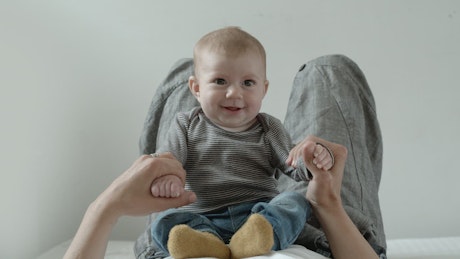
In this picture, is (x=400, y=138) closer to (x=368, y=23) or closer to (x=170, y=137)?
(x=368, y=23)

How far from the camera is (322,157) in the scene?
1035 millimetres

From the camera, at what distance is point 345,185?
1.36 metres

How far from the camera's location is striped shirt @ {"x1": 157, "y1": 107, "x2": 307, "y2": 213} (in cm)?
114

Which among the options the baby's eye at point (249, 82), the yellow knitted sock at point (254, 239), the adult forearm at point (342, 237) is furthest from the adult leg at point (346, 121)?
the yellow knitted sock at point (254, 239)

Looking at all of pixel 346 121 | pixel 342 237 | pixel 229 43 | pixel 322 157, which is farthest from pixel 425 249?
pixel 229 43

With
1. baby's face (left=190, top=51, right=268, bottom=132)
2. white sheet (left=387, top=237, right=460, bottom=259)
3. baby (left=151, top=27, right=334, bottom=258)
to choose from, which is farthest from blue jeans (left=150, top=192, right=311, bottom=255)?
white sheet (left=387, top=237, right=460, bottom=259)

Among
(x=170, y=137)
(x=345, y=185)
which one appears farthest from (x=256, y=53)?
(x=345, y=185)

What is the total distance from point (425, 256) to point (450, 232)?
1.98ft

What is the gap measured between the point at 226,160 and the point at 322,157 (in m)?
0.20

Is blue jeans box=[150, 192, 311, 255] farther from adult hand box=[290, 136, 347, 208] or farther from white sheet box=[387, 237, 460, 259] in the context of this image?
white sheet box=[387, 237, 460, 259]

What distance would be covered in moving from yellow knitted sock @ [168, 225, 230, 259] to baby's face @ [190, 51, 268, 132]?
0.92 feet

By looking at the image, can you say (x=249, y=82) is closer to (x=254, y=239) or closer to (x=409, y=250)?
(x=254, y=239)

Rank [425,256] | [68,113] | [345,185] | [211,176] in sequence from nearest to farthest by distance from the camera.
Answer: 1. [211,176]
2. [345,185]
3. [425,256]
4. [68,113]

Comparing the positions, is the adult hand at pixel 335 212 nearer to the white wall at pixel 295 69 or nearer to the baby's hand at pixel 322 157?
the baby's hand at pixel 322 157
